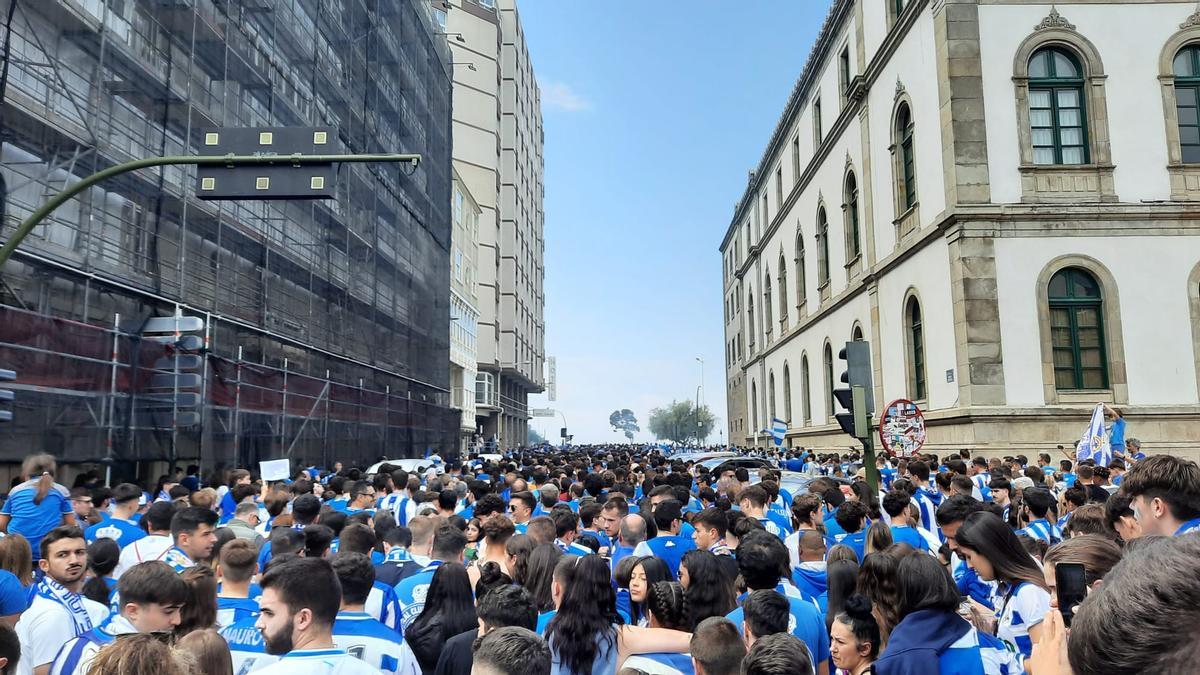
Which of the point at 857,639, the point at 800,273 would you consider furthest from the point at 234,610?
the point at 800,273

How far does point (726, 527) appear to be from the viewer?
6.98 meters

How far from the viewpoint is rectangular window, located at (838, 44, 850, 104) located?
33.8m

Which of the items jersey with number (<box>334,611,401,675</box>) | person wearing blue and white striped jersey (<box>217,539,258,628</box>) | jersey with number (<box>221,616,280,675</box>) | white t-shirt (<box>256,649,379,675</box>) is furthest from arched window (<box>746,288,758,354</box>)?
white t-shirt (<box>256,649,379,675</box>)

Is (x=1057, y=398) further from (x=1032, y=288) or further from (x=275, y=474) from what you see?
(x=275, y=474)

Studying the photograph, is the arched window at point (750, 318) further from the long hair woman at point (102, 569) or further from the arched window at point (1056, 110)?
the long hair woman at point (102, 569)

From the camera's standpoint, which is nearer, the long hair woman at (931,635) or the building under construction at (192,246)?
the long hair woman at (931,635)

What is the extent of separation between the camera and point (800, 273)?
43594 mm

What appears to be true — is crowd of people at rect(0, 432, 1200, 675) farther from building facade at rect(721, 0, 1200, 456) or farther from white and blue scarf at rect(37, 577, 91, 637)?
building facade at rect(721, 0, 1200, 456)

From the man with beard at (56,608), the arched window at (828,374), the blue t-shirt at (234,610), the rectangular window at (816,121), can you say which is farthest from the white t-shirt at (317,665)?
the rectangular window at (816,121)

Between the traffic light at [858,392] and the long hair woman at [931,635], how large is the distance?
7020 mm

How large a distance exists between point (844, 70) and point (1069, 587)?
34.9 metres

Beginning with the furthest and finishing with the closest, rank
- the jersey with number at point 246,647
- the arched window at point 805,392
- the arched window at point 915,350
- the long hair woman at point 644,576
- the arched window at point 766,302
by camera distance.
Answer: the arched window at point 766,302
the arched window at point 805,392
the arched window at point 915,350
the long hair woman at point 644,576
the jersey with number at point 246,647

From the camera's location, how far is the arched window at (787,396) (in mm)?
46791

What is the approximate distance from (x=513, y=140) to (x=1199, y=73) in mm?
56857
